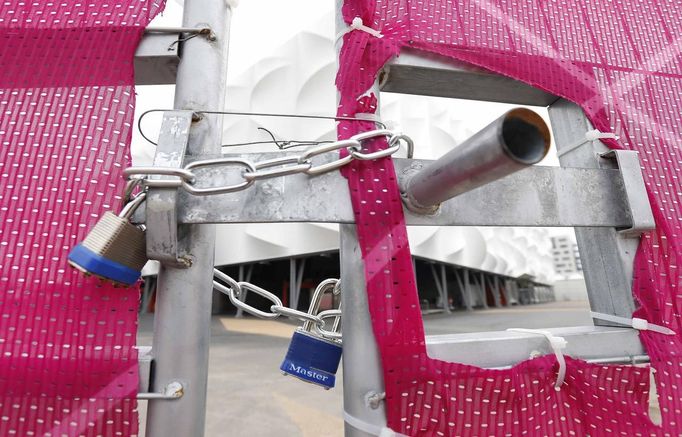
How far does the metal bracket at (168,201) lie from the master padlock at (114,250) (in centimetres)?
4

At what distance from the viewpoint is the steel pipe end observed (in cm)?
43

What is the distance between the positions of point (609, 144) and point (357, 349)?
2.74 ft

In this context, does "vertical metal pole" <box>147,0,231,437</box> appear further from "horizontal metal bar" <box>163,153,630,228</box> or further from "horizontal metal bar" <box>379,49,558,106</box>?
"horizontal metal bar" <box>379,49,558,106</box>

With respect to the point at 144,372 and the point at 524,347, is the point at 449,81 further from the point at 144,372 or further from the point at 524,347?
the point at 144,372

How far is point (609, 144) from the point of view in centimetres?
94

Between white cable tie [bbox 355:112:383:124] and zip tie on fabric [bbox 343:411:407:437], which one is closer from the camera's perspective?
zip tie on fabric [bbox 343:411:407:437]

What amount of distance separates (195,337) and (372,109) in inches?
23.6

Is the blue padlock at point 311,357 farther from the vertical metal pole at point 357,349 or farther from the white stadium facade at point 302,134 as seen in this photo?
the white stadium facade at point 302,134

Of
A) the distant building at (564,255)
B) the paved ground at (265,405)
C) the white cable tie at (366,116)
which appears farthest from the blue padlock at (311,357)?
the distant building at (564,255)

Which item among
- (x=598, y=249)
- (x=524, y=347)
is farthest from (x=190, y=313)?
(x=598, y=249)

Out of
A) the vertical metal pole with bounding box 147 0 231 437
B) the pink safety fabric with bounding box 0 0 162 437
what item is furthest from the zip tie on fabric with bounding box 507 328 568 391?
the pink safety fabric with bounding box 0 0 162 437

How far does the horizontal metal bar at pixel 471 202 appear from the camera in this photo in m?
0.67

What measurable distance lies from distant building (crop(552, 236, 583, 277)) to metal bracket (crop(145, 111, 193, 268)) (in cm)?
6608

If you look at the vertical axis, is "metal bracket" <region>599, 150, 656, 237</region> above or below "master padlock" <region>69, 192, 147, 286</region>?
above
